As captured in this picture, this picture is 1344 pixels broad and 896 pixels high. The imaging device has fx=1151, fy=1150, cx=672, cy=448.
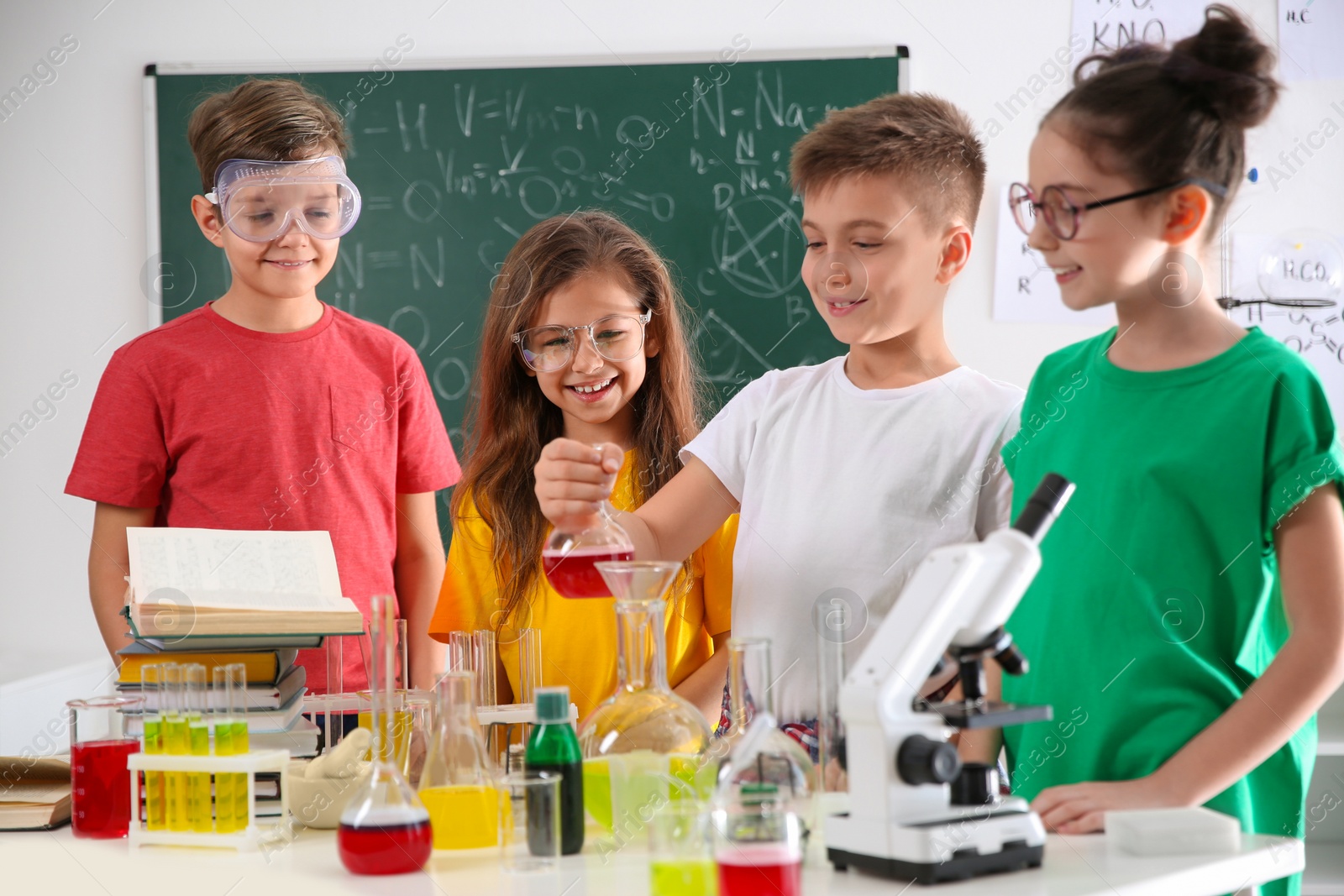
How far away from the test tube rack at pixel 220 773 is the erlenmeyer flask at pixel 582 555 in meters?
0.35

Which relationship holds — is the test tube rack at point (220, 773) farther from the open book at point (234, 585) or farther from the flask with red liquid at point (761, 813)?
the flask with red liquid at point (761, 813)

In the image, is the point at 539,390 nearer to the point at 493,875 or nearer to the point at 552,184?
the point at 493,875

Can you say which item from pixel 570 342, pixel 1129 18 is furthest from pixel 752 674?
pixel 1129 18

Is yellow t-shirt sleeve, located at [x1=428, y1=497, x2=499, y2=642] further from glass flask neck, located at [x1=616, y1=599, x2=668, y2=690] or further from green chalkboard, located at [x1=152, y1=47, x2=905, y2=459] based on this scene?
green chalkboard, located at [x1=152, y1=47, x2=905, y2=459]

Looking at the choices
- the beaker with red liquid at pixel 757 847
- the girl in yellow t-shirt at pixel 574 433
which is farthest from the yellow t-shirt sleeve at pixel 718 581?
the beaker with red liquid at pixel 757 847

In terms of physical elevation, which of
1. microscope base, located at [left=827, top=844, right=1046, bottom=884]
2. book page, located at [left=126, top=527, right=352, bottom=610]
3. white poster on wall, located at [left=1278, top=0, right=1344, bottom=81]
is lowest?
microscope base, located at [left=827, top=844, right=1046, bottom=884]

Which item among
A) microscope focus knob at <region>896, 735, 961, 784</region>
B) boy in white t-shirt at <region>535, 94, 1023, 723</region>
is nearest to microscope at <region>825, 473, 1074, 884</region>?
microscope focus knob at <region>896, 735, 961, 784</region>

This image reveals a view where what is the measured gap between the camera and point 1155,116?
4.25 feet

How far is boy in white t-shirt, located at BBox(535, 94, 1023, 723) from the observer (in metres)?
1.62

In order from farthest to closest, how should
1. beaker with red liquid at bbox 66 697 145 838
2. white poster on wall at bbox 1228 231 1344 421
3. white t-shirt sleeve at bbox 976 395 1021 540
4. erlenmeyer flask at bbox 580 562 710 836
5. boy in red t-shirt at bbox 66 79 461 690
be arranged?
1. white poster on wall at bbox 1228 231 1344 421
2. boy in red t-shirt at bbox 66 79 461 690
3. white t-shirt sleeve at bbox 976 395 1021 540
4. beaker with red liquid at bbox 66 697 145 838
5. erlenmeyer flask at bbox 580 562 710 836

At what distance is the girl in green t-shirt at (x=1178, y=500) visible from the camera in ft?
3.89

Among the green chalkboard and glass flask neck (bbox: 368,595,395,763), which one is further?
the green chalkboard

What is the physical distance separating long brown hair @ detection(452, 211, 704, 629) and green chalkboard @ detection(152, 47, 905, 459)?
111 centimetres

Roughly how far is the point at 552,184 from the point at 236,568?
6.76 feet
